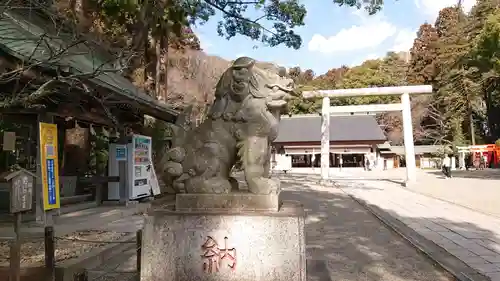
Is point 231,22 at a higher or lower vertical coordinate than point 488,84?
lower

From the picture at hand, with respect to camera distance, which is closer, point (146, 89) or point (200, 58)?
point (146, 89)

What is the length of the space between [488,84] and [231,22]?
31693 millimetres

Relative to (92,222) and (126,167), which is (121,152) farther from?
(92,222)

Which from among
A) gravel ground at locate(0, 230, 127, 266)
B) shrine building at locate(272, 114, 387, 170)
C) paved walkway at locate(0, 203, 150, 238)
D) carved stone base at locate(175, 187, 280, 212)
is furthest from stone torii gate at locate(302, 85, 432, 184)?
shrine building at locate(272, 114, 387, 170)

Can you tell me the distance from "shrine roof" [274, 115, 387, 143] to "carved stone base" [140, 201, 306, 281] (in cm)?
3573

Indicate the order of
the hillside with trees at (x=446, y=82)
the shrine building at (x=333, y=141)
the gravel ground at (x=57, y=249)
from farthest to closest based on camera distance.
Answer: the shrine building at (x=333, y=141) < the hillside with trees at (x=446, y=82) < the gravel ground at (x=57, y=249)

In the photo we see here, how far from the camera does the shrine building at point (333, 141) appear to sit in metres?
39.7

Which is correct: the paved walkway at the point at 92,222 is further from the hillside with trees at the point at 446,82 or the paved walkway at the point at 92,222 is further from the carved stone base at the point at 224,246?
the hillside with trees at the point at 446,82

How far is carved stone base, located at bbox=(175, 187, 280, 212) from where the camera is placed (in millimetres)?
3207

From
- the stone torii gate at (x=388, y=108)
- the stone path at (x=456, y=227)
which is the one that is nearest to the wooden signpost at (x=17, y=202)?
the stone path at (x=456, y=227)

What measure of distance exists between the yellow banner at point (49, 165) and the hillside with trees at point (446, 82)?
2385 cm

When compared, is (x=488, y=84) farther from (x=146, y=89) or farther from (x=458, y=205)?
(x=146, y=89)

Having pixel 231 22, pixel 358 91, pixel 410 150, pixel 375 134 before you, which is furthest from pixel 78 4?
pixel 375 134

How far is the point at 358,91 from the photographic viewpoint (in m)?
18.6
